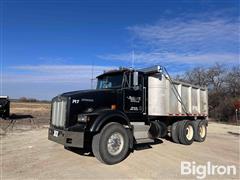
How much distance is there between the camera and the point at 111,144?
8555mm

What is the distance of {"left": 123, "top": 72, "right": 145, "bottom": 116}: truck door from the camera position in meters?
10.0

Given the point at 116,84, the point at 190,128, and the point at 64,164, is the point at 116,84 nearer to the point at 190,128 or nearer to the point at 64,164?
the point at 64,164

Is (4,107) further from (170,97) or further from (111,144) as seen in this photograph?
(111,144)

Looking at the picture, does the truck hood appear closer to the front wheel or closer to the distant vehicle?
the front wheel

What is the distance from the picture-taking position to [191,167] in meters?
8.12

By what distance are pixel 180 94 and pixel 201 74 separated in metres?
37.0

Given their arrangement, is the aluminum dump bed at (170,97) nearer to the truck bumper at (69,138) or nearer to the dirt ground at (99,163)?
the dirt ground at (99,163)

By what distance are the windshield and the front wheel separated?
6.29 ft

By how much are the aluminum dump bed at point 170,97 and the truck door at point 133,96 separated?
61 cm

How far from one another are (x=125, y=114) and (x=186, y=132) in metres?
4.08

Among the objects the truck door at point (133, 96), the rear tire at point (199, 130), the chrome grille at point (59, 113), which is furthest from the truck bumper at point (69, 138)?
the rear tire at point (199, 130)

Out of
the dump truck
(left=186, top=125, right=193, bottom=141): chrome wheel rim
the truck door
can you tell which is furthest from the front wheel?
(left=186, top=125, right=193, bottom=141): chrome wheel rim

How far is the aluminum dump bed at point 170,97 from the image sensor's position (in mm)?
11289
